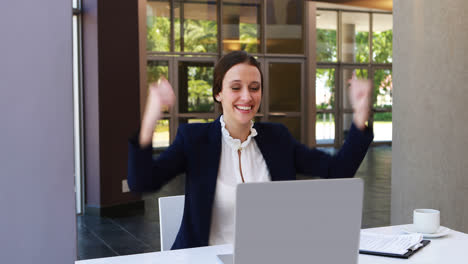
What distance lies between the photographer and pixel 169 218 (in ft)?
7.33

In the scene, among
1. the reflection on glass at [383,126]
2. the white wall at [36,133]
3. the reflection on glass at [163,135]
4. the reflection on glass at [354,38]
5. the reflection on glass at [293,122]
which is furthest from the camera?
the reflection on glass at [383,126]

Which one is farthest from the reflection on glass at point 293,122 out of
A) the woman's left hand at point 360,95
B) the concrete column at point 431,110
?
the woman's left hand at point 360,95

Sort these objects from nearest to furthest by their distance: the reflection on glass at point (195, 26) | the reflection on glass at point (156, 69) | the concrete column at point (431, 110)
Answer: the concrete column at point (431, 110) < the reflection on glass at point (156, 69) < the reflection on glass at point (195, 26)

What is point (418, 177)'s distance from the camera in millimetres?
4121

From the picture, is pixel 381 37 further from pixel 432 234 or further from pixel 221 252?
pixel 221 252

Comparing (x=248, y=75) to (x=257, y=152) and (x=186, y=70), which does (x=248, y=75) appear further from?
(x=186, y=70)

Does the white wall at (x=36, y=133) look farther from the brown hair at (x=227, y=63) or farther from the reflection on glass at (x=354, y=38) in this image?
the reflection on glass at (x=354, y=38)

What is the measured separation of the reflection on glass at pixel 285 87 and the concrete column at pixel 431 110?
300 inches

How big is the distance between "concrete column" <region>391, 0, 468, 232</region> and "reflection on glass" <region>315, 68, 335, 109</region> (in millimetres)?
11734

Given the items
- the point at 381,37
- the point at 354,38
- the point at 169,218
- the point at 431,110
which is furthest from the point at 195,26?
the point at 169,218

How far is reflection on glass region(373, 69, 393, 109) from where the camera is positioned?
16.8 meters

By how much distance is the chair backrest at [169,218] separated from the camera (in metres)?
2.22

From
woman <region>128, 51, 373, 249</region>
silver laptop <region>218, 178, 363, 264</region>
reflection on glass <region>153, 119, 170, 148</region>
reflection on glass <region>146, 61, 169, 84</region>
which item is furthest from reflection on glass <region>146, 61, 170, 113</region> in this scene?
silver laptop <region>218, 178, 363, 264</region>

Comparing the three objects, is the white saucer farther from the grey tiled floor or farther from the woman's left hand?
the grey tiled floor
